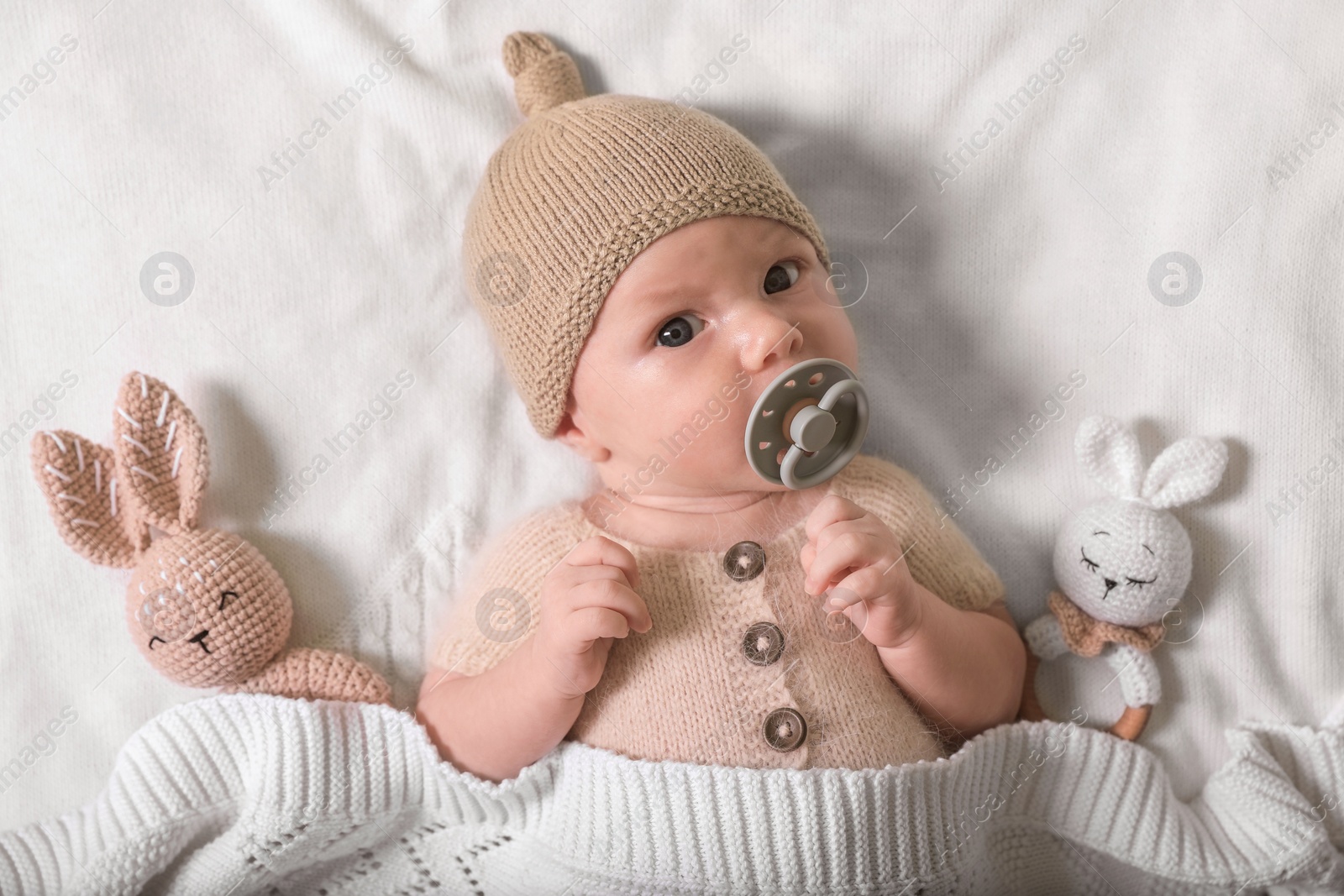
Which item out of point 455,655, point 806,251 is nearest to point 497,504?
point 455,655

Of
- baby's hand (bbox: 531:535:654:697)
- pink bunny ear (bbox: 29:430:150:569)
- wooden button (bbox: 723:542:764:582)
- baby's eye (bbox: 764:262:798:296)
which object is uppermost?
baby's eye (bbox: 764:262:798:296)

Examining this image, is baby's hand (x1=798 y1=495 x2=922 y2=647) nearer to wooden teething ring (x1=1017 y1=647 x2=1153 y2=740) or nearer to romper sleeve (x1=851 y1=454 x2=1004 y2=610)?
romper sleeve (x1=851 y1=454 x2=1004 y2=610)

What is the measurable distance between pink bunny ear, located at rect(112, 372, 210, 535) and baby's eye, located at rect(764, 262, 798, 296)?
2.28 feet

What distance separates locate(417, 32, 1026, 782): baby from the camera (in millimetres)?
1066

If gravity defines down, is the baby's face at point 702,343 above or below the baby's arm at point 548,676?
above

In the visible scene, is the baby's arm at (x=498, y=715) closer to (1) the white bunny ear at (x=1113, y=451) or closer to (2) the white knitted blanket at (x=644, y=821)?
(2) the white knitted blanket at (x=644, y=821)

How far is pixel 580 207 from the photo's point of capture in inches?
43.0

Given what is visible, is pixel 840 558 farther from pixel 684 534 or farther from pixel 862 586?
pixel 684 534

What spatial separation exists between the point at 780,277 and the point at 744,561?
0.33 m

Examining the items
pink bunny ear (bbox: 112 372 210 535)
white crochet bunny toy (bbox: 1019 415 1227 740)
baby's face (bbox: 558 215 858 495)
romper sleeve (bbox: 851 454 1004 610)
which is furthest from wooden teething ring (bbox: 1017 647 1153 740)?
pink bunny ear (bbox: 112 372 210 535)

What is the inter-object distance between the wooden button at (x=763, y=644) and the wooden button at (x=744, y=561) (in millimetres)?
58

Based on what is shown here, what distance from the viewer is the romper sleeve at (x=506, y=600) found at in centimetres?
120

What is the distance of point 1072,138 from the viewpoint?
131 cm

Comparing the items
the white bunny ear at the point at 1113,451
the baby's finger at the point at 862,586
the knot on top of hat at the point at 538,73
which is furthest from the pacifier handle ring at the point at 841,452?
the knot on top of hat at the point at 538,73
